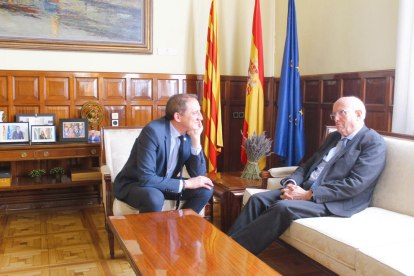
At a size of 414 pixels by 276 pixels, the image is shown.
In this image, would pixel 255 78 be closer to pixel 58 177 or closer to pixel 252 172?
pixel 252 172

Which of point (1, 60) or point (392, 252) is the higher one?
point (1, 60)

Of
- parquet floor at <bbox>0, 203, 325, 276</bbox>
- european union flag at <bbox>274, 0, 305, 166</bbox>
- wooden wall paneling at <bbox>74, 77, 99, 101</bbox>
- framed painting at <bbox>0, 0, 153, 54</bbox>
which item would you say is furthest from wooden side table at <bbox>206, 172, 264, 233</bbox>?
framed painting at <bbox>0, 0, 153, 54</bbox>

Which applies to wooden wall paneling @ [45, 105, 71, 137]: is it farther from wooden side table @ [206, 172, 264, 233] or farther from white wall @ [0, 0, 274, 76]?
wooden side table @ [206, 172, 264, 233]

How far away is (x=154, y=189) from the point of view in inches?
100

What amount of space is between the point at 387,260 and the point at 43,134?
10.2ft

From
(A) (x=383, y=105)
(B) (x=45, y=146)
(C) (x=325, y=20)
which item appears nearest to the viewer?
(A) (x=383, y=105)

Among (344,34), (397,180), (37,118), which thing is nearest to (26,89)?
(37,118)

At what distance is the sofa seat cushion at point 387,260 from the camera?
1667mm

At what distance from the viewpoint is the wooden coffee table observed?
5.20 feet

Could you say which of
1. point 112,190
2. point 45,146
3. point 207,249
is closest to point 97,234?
point 112,190

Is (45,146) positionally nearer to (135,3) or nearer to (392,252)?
(135,3)

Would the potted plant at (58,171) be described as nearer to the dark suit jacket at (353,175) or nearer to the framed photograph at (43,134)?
the framed photograph at (43,134)

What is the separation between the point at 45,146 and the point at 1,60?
0.95 m

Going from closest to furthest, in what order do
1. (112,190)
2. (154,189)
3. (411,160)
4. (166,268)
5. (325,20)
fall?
(166,268) → (411,160) → (154,189) → (112,190) → (325,20)
